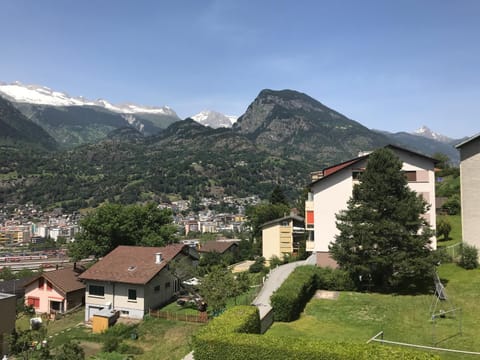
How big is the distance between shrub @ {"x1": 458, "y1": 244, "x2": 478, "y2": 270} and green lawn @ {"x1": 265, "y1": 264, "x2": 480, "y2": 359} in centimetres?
107

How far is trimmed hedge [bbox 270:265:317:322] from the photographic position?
21562mm

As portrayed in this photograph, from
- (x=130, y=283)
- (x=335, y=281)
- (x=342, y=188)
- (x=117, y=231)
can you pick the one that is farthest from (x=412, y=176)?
(x=117, y=231)

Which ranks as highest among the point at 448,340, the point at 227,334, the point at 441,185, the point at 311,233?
the point at 441,185

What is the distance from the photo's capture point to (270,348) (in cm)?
1350

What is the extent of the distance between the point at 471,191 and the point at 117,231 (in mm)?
36873

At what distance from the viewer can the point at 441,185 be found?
61875mm

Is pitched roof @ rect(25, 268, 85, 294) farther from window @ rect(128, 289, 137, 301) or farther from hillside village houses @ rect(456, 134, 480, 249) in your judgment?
hillside village houses @ rect(456, 134, 480, 249)

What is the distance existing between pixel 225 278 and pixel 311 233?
13.2 metres

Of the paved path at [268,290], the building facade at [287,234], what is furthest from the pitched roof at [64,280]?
the building facade at [287,234]

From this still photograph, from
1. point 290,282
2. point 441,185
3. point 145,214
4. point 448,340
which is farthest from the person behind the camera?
point 441,185

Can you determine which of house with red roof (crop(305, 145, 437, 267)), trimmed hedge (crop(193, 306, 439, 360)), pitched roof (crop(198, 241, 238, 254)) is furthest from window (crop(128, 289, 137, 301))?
pitched roof (crop(198, 241, 238, 254))

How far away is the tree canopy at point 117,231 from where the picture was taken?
150 ft

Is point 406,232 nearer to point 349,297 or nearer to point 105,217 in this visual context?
point 349,297

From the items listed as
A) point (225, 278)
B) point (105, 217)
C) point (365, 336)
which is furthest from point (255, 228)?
point (365, 336)
